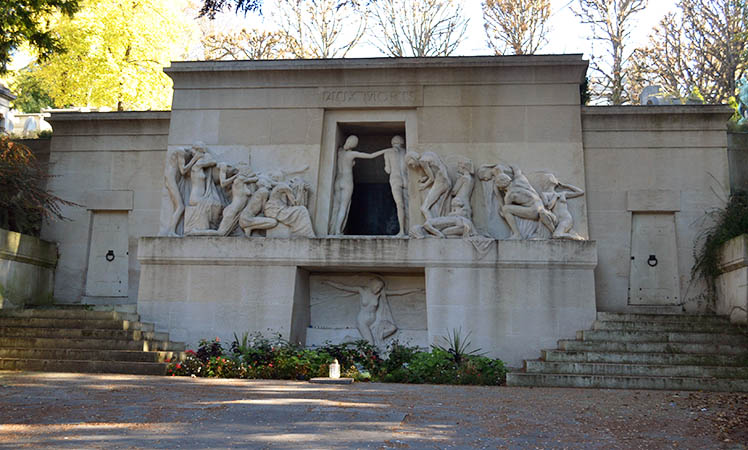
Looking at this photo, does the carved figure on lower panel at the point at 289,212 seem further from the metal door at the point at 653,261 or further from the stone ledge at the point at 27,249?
the metal door at the point at 653,261

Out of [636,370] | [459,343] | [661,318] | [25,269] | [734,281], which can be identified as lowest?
[636,370]

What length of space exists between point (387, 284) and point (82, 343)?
629cm

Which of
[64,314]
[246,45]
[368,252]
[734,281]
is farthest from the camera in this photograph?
[246,45]

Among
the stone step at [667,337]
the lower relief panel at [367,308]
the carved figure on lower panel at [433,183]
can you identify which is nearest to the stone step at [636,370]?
the stone step at [667,337]

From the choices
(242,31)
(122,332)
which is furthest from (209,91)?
(242,31)

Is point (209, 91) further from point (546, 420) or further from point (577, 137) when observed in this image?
point (546, 420)

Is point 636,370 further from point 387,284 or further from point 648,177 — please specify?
point 387,284

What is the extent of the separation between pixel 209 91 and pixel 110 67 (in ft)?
36.7

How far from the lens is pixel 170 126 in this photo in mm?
17109

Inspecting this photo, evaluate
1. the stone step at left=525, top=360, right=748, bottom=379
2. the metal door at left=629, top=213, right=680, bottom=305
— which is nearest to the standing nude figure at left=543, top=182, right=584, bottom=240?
the metal door at left=629, top=213, right=680, bottom=305

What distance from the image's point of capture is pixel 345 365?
1317 cm

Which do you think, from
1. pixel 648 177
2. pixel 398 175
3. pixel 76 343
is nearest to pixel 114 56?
pixel 398 175

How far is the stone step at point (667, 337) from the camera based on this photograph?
1311 centimetres

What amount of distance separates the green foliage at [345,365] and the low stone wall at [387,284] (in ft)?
3.86
